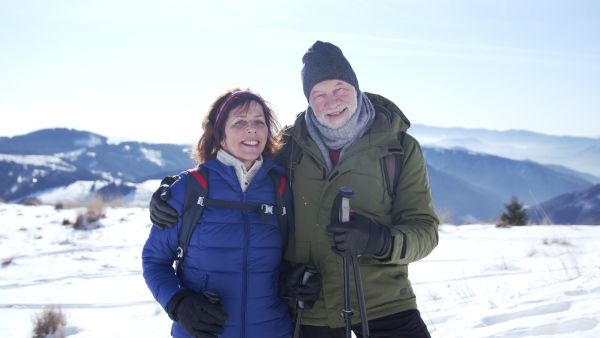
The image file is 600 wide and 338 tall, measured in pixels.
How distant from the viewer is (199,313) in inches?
80.4

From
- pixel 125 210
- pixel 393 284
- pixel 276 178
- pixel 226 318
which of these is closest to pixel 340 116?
pixel 276 178

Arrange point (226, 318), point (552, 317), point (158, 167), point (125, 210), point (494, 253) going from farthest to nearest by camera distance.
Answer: point (158, 167) < point (125, 210) < point (494, 253) < point (552, 317) < point (226, 318)

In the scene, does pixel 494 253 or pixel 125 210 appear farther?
pixel 125 210

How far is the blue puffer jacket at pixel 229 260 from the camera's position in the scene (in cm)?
220

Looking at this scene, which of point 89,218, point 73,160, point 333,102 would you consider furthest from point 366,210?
point 73,160

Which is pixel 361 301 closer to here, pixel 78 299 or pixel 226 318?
pixel 226 318

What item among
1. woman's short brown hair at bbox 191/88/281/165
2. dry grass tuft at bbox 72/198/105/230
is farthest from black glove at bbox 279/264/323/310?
dry grass tuft at bbox 72/198/105/230

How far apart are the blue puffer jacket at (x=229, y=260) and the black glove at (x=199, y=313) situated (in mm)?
77

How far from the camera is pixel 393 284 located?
232 cm

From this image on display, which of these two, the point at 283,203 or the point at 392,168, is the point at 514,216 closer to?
the point at 392,168

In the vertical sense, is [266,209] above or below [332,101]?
below

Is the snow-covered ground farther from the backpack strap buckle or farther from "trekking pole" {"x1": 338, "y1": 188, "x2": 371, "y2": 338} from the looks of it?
the backpack strap buckle

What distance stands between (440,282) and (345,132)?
416 cm

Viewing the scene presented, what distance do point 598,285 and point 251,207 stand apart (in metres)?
3.94
